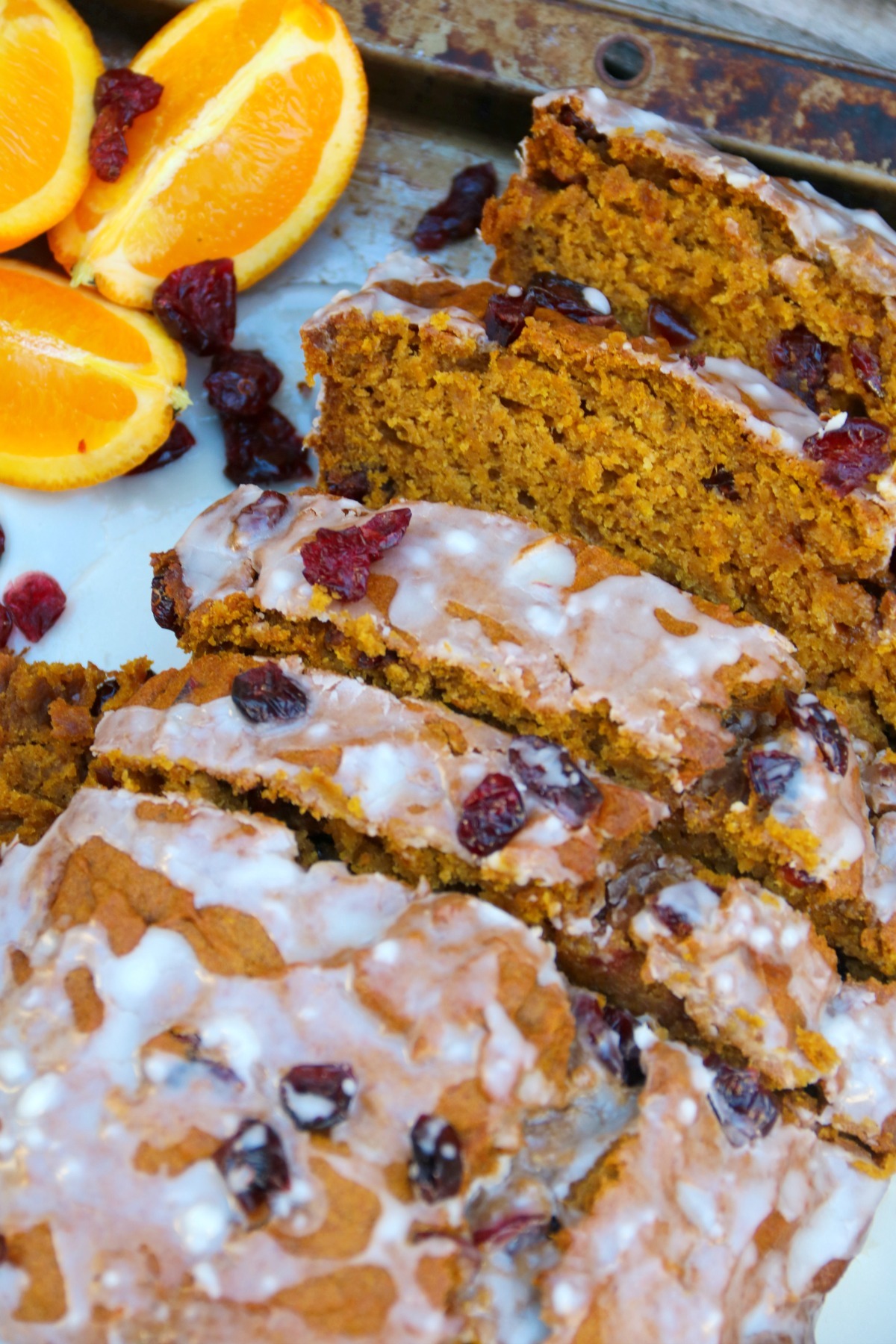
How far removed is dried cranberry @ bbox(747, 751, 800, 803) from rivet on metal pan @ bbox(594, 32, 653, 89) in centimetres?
262

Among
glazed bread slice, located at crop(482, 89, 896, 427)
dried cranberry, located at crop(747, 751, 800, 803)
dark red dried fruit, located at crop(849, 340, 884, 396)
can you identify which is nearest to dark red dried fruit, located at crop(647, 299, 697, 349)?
glazed bread slice, located at crop(482, 89, 896, 427)

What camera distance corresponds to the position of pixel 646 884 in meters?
2.73

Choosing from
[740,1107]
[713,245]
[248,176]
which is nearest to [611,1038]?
[740,1107]

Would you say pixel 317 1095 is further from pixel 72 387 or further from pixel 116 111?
pixel 116 111

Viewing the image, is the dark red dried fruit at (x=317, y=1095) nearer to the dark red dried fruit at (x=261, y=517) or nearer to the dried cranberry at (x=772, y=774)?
the dried cranberry at (x=772, y=774)

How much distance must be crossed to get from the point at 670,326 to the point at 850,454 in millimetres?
635

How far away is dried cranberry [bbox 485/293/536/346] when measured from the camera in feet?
10.2

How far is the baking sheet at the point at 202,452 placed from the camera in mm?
4027

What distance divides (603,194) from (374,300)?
67cm

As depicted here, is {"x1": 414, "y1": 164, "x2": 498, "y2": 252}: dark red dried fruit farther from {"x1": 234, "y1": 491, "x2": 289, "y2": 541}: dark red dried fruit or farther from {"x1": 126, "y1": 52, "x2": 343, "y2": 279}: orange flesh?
{"x1": 234, "y1": 491, "x2": 289, "y2": 541}: dark red dried fruit

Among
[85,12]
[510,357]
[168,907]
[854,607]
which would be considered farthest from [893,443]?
[85,12]

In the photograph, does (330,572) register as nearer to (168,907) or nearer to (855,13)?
(168,907)

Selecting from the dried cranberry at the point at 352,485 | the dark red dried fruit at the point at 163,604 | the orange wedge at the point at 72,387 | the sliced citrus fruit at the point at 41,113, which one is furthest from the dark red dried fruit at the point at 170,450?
the dark red dried fruit at the point at 163,604

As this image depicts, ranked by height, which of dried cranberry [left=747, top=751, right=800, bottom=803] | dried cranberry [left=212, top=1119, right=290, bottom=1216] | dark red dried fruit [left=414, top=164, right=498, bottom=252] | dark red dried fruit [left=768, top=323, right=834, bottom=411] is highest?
dark red dried fruit [left=768, top=323, right=834, bottom=411]
